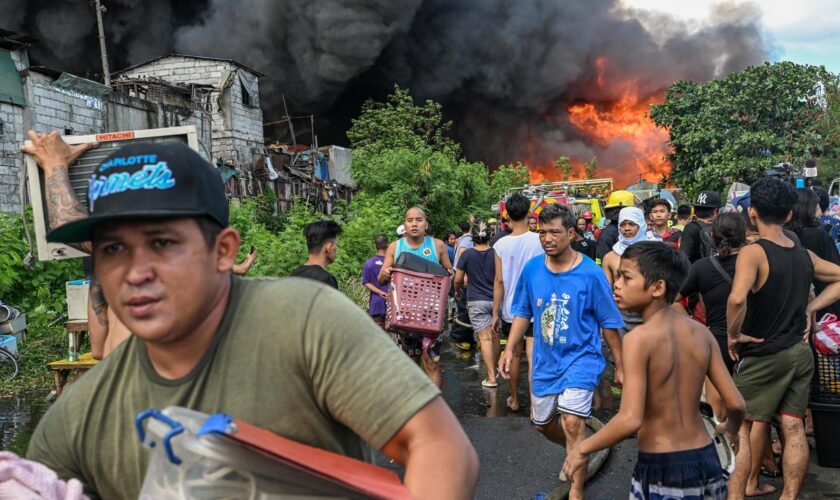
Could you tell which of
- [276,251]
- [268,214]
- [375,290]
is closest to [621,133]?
[268,214]

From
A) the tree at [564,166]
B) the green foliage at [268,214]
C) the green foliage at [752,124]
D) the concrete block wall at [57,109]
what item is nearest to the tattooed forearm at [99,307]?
the concrete block wall at [57,109]

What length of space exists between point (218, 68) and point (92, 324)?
83.6 feet

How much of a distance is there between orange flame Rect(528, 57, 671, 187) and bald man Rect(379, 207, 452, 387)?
3714 centimetres

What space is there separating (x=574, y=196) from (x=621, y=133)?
24.8 m

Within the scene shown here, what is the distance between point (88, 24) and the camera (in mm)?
32250

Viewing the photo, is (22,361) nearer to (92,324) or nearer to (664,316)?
(92,324)

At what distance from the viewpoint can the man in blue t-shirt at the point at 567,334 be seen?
4.35 metres

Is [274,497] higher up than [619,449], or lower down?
higher up

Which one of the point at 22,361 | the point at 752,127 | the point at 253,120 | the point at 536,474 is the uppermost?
the point at 253,120

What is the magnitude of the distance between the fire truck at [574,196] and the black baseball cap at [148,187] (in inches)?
483

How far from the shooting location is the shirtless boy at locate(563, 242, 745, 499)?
112 inches

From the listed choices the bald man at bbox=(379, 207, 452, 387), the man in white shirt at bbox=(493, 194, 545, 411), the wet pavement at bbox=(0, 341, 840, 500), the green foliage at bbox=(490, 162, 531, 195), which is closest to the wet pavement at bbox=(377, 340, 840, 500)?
the wet pavement at bbox=(0, 341, 840, 500)

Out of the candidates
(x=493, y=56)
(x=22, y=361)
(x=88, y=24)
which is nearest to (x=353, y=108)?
(x=493, y=56)

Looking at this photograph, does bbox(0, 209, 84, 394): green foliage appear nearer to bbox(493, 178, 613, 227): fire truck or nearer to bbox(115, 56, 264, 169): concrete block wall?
bbox(493, 178, 613, 227): fire truck
